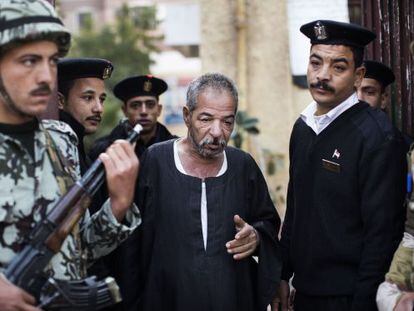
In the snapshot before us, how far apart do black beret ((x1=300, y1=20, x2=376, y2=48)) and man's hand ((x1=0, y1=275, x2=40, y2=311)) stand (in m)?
2.19

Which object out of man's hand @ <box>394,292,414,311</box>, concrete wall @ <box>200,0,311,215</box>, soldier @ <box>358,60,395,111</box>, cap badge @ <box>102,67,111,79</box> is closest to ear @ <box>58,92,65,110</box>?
cap badge @ <box>102,67,111,79</box>

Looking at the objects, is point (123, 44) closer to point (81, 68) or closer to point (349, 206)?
point (81, 68)

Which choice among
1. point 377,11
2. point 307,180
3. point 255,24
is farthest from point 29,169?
point 255,24

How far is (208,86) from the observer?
4.11m

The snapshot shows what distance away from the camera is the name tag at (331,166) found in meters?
3.93

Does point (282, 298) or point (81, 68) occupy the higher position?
point (81, 68)

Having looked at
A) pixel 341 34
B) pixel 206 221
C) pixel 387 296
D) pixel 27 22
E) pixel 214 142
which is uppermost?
pixel 27 22

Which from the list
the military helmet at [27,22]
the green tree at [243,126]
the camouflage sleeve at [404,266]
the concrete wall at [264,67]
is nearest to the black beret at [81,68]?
the military helmet at [27,22]

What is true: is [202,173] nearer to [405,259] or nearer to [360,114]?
[360,114]

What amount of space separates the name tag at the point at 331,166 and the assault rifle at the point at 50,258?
4.72 ft

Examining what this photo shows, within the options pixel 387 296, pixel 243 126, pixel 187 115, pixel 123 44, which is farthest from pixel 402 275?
pixel 123 44

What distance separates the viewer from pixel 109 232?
10.5ft

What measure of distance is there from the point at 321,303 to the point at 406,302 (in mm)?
784

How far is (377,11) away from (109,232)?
2.93m
